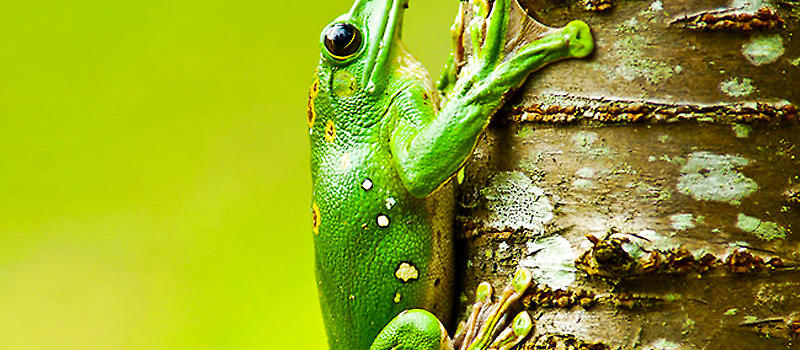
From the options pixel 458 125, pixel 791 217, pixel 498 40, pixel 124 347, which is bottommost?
pixel 124 347

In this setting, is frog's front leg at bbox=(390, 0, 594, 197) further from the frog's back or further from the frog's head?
the frog's head

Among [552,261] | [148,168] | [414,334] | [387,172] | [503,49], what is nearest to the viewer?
[552,261]

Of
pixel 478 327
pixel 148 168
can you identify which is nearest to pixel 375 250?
pixel 478 327

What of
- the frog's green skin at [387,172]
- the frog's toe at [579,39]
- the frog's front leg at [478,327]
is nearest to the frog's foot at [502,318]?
the frog's front leg at [478,327]

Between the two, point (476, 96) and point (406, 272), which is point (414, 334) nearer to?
point (406, 272)

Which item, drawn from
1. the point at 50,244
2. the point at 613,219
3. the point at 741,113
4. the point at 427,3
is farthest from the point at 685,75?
the point at 50,244

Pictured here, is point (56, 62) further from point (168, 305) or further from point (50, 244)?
point (168, 305)

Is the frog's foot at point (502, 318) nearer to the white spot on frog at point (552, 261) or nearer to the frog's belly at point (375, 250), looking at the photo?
the white spot on frog at point (552, 261)
